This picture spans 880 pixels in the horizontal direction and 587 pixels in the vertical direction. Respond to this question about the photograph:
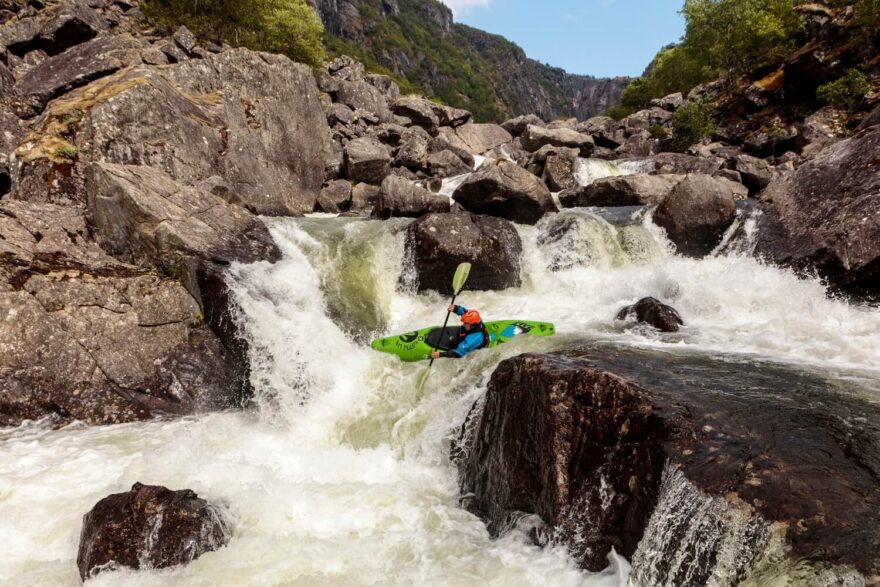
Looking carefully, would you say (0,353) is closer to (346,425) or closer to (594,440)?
(346,425)

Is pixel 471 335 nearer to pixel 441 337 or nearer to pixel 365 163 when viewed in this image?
pixel 441 337

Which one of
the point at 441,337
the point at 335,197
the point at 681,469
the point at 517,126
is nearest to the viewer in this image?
the point at 681,469

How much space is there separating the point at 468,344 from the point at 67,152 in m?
8.85

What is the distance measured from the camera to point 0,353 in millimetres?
6500

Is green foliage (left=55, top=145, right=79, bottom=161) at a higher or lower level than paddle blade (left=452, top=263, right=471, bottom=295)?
higher

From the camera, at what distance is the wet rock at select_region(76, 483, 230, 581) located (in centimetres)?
396

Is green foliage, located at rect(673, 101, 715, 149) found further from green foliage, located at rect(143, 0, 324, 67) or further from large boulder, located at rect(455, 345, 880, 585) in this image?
large boulder, located at rect(455, 345, 880, 585)

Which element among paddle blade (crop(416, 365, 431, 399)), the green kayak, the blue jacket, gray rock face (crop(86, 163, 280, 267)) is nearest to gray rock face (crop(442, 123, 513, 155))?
gray rock face (crop(86, 163, 280, 267))

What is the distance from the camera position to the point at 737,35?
90.3 ft

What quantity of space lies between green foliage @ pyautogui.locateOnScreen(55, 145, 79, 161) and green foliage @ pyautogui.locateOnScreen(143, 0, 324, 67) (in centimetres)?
1656

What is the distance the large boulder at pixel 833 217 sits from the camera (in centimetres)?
855

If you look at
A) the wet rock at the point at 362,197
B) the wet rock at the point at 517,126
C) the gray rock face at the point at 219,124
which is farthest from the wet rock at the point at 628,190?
the wet rock at the point at 517,126

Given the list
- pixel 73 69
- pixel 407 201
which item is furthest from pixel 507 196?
pixel 73 69

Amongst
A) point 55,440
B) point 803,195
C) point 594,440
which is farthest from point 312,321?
point 803,195
